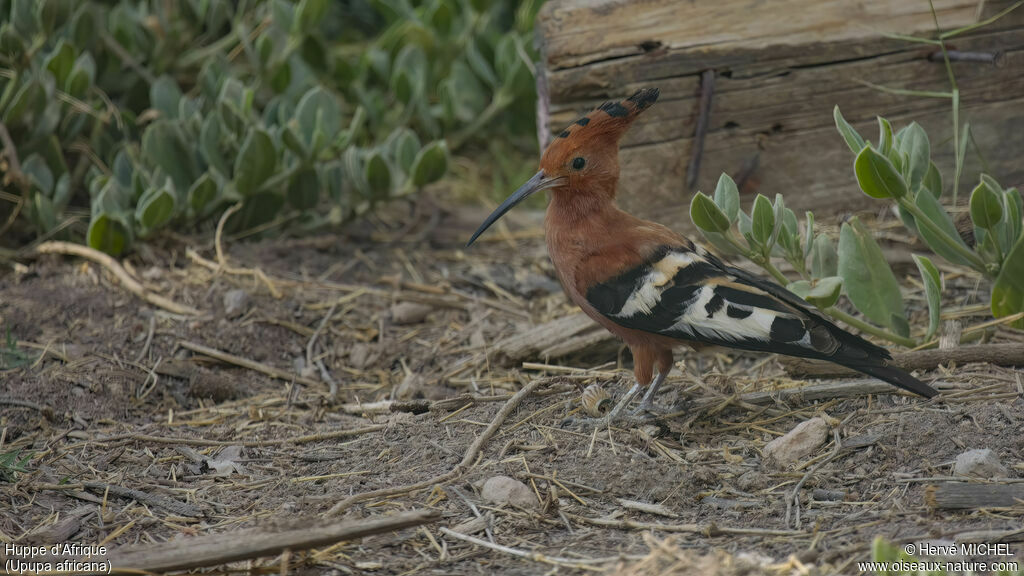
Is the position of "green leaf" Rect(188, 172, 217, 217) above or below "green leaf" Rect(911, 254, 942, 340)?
below

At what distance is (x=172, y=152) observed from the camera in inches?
185

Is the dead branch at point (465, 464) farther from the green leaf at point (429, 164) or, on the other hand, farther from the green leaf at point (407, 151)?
the green leaf at point (407, 151)

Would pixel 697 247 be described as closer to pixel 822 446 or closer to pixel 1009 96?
pixel 822 446

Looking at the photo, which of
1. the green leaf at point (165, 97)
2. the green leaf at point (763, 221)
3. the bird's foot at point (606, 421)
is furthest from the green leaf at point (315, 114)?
the green leaf at point (763, 221)

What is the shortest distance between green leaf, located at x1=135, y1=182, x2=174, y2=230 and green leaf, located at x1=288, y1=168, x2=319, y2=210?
0.60 meters

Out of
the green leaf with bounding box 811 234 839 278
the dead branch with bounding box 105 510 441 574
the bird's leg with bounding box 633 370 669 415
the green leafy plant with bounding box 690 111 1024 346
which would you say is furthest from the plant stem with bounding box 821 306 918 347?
the dead branch with bounding box 105 510 441 574

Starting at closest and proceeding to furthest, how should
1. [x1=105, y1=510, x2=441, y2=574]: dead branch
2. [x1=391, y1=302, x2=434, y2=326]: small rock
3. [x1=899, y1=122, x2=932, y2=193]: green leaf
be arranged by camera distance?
[x1=105, y1=510, x2=441, y2=574]: dead branch → [x1=899, y1=122, x2=932, y2=193]: green leaf → [x1=391, y1=302, x2=434, y2=326]: small rock

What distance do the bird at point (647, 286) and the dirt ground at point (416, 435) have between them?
220 mm

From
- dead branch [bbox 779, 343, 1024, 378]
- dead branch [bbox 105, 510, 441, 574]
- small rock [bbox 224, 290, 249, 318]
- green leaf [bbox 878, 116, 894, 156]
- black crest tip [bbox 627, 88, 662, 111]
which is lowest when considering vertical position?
small rock [bbox 224, 290, 249, 318]

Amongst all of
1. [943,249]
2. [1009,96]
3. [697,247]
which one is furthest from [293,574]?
[1009,96]

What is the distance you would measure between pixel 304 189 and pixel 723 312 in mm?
2433

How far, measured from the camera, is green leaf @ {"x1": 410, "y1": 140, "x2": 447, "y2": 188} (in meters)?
4.67

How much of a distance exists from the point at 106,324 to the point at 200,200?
787 millimetres

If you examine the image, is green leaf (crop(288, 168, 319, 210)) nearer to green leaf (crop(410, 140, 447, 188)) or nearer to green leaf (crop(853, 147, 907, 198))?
green leaf (crop(410, 140, 447, 188))
